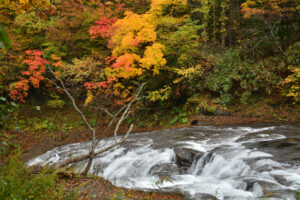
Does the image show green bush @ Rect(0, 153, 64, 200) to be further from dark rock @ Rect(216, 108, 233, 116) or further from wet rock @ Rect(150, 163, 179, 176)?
dark rock @ Rect(216, 108, 233, 116)

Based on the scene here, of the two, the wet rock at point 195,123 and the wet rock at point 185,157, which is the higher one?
the wet rock at point 185,157

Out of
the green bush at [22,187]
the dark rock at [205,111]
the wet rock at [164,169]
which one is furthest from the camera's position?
the dark rock at [205,111]

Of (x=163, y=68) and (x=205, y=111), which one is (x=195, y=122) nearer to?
(x=205, y=111)

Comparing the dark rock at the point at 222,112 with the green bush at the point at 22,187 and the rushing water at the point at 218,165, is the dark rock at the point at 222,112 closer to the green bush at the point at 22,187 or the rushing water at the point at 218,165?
the rushing water at the point at 218,165

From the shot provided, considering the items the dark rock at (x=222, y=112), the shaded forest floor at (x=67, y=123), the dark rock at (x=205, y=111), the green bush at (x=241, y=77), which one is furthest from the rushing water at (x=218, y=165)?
the green bush at (x=241, y=77)

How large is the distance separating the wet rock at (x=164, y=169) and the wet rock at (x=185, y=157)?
0.18 meters

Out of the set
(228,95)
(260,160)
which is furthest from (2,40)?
(228,95)

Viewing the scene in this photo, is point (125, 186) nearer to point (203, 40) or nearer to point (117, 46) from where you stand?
point (117, 46)

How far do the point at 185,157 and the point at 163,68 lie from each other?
7.98 meters

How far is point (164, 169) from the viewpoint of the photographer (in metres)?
7.54

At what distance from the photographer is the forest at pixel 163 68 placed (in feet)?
43.0

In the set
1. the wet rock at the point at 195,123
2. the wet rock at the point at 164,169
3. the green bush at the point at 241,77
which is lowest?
the wet rock at the point at 195,123

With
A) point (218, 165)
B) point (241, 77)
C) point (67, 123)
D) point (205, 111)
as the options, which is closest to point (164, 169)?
point (218, 165)

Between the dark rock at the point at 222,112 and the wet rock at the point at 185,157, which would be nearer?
the wet rock at the point at 185,157
